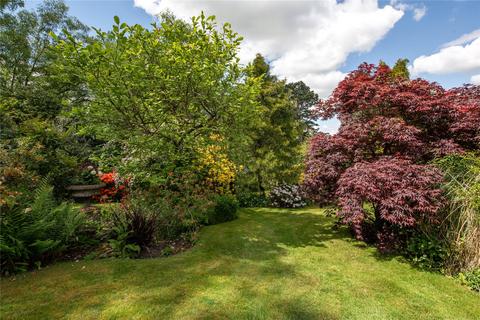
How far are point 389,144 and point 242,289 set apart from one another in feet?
13.4

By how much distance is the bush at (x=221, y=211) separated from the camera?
6.94m

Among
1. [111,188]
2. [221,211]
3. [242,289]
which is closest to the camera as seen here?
[242,289]

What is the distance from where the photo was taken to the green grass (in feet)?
9.18

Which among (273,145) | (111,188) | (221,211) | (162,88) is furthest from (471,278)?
(111,188)

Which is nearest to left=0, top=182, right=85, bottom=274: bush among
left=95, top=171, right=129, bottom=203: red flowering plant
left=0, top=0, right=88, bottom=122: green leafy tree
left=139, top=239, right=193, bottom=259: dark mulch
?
left=139, top=239, right=193, bottom=259: dark mulch

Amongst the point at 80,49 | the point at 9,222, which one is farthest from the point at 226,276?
the point at 80,49

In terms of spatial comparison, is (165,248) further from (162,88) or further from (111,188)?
(111,188)

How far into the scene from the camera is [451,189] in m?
3.91

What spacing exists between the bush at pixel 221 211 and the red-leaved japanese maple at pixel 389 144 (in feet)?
8.59

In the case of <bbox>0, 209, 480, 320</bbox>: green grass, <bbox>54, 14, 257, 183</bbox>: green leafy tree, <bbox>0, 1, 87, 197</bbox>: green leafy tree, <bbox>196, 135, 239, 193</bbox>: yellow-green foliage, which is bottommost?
<bbox>0, 209, 480, 320</bbox>: green grass

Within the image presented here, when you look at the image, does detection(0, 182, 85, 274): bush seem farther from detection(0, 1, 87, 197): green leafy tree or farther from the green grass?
detection(0, 1, 87, 197): green leafy tree

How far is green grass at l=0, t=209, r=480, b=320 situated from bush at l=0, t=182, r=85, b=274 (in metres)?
0.29

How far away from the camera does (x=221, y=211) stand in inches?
279

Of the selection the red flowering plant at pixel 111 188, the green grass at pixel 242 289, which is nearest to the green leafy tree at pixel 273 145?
the red flowering plant at pixel 111 188
